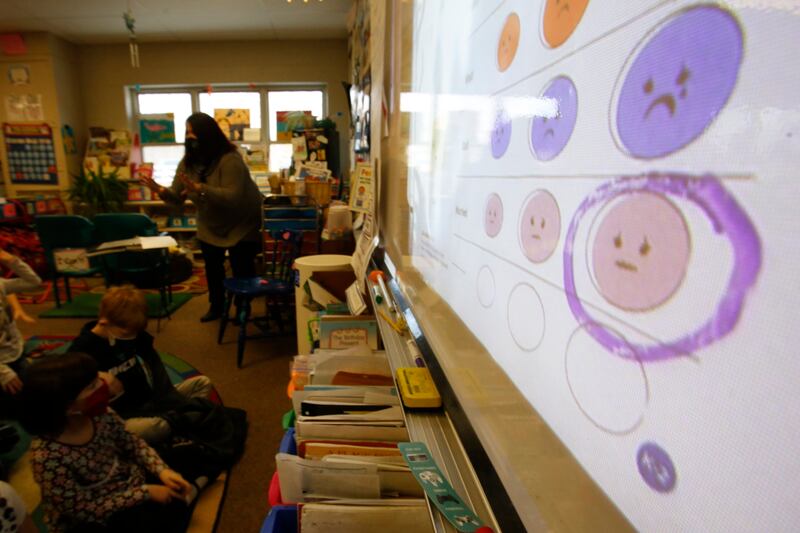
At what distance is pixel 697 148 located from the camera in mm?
197

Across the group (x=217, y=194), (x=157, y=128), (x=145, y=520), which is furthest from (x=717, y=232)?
(x=157, y=128)

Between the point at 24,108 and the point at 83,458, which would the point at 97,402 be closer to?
the point at 83,458

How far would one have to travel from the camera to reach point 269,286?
A: 251 centimetres

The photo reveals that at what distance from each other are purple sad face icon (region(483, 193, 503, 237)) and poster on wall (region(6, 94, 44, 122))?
19.6 feet

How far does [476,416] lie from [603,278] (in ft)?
0.85

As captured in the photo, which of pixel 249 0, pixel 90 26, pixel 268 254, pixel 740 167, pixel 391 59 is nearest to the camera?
pixel 740 167

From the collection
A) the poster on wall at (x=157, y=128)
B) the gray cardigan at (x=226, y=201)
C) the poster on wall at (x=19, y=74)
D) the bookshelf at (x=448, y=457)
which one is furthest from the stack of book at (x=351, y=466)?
the poster on wall at (x=19, y=74)

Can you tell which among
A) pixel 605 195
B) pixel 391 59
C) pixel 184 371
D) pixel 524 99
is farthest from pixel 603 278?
pixel 184 371

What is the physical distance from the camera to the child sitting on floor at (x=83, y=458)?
1.05 metres

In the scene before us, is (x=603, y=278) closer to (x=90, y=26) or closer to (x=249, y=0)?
(x=249, y=0)

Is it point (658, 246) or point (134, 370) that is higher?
point (658, 246)

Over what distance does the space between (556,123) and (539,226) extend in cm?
9

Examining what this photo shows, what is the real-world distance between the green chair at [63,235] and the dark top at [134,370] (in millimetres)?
2192

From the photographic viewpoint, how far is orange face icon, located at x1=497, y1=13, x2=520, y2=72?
40 cm
